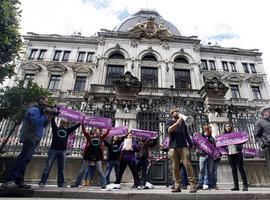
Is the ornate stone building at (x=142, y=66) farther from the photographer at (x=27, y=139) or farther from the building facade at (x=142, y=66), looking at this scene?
the photographer at (x=27, y=139)

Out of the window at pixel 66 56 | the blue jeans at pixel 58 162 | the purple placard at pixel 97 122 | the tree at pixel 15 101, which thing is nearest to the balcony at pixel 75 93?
the window at pixel 66 56

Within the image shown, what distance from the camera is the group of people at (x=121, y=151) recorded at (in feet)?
15.9

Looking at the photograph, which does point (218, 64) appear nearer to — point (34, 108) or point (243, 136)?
point (243, 136)

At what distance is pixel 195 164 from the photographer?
10.4 m

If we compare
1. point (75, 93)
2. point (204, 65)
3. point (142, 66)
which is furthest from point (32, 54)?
point (204, 65)

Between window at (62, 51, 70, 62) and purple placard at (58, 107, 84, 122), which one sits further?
window at (62, 51, 70, 62)

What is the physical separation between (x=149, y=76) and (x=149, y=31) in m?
7.15

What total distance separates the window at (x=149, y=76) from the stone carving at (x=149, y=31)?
4968mm

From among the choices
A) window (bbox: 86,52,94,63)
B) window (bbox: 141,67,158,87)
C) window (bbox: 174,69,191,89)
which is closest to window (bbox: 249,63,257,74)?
window (bbox: 174,69,191,89)

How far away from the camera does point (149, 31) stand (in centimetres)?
2706

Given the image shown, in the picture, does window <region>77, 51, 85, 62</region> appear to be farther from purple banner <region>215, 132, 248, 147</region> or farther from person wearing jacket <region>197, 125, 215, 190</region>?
purple banner <region>215, 132, 248, 147</region>

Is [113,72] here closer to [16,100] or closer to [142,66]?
[142,66]

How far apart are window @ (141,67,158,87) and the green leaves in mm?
13784

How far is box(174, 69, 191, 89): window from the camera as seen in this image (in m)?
24.3
